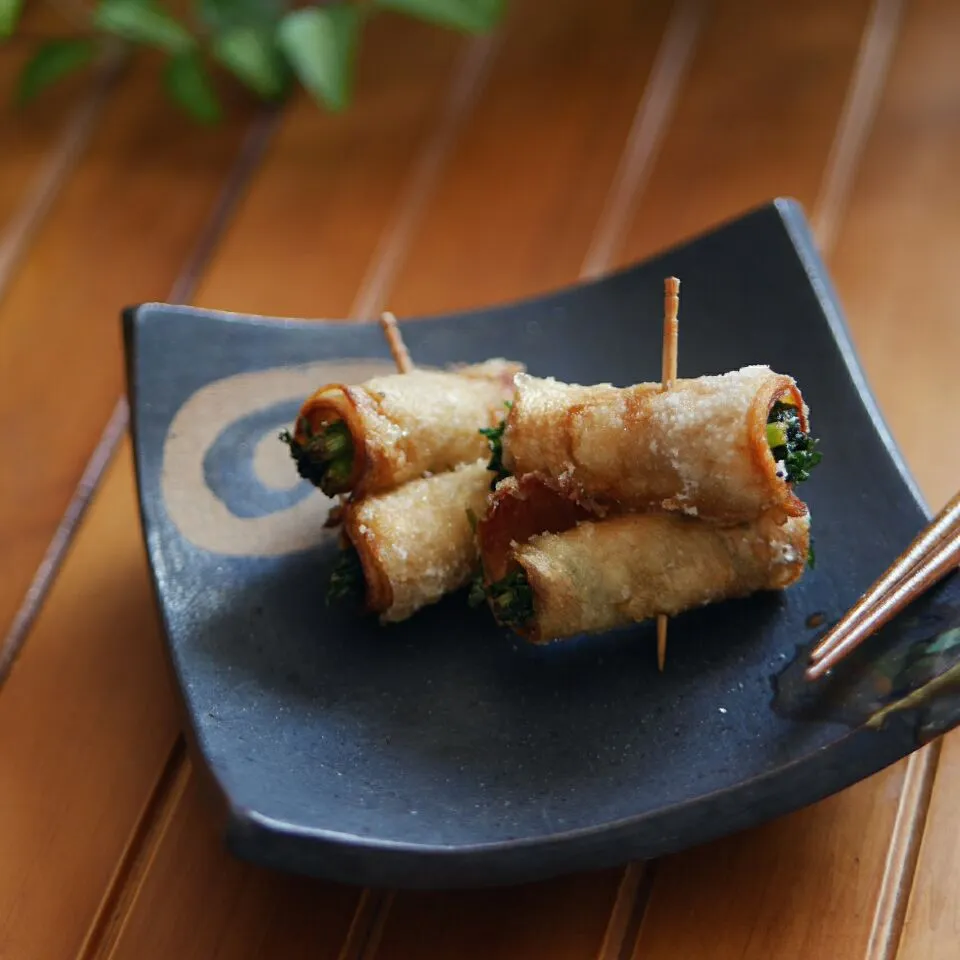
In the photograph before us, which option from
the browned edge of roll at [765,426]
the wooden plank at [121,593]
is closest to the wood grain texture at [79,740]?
the wooden plank at [121,593]

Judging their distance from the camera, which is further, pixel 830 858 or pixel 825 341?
pixel 825 341

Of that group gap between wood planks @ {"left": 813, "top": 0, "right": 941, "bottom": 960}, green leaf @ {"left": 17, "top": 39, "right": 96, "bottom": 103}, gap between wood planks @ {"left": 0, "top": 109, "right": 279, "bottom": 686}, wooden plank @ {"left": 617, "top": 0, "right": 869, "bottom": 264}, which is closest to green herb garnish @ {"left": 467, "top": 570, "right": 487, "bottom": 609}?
gap between wood planks @ {"left": 813, "top": 0, "right": 941, "bottom": 960}

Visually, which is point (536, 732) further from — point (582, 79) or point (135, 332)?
point (582, 79)

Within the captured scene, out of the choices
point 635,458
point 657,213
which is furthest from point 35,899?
point 657,213

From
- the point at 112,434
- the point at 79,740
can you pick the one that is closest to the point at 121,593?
the point at 79,740

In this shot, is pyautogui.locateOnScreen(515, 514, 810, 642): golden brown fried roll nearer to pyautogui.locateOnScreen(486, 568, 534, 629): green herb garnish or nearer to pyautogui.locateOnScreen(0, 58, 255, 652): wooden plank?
pyautogui.locateOnScreen(486, 568, 534, 629): green herb garnish

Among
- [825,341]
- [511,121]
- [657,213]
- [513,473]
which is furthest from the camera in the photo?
[511,121]
